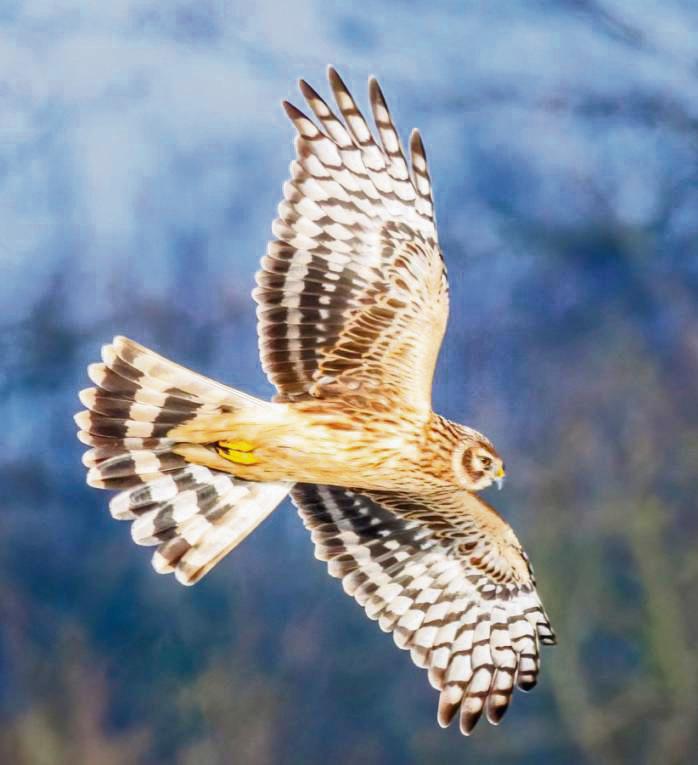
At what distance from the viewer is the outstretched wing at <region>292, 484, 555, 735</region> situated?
2.43 meters

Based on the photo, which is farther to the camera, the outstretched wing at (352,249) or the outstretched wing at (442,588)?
the outstretched wing at (442,588)

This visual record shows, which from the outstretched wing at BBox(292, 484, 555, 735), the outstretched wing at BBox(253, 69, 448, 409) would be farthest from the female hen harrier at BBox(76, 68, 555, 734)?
the outstretched wing at BBox(292, 484, 555, 735)

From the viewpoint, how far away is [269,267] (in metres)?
2.11

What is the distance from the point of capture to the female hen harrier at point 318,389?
2.12 m

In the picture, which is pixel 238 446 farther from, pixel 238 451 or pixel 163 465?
pixel 163 465

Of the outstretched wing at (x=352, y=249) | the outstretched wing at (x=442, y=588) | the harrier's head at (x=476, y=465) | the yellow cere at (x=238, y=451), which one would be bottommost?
the outstretched wing at (x=442, y=588)

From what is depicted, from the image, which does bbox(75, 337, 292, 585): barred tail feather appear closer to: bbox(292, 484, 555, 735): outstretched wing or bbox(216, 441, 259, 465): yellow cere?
bbox(216, 441, 259, 465): yellow cere

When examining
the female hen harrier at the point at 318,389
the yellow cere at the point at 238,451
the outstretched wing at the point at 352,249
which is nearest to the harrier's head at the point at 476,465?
the female hen harrier at the point at 318,389

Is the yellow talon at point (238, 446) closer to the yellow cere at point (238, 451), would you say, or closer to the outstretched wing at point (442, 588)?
the yellow cere at point (238, 451)

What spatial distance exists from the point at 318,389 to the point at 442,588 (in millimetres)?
566

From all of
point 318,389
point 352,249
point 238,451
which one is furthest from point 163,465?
point 352,249

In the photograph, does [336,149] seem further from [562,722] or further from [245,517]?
[562,722]

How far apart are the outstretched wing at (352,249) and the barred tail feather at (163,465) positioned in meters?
0.17

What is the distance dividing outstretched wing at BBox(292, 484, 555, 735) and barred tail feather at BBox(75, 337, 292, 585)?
18cm
